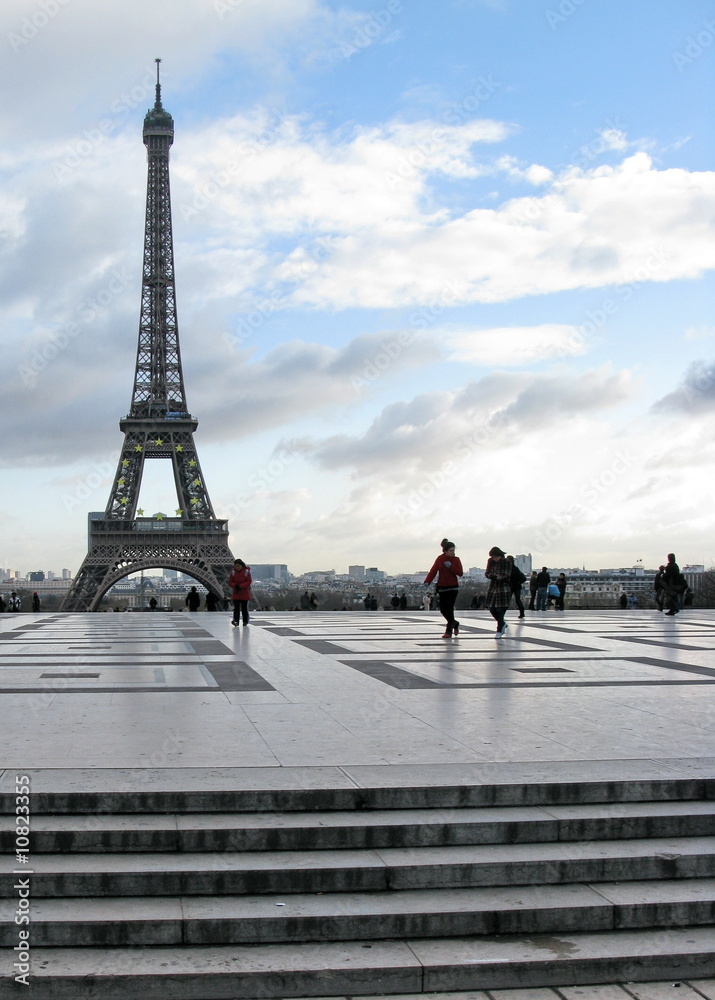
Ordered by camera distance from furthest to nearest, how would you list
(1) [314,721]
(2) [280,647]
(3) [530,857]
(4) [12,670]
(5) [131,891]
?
(2) [280,647]
(4) [12,670]
(1) [314,721]
(3) [530,857]
(5) [131,891]

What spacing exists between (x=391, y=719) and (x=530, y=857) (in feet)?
8.77

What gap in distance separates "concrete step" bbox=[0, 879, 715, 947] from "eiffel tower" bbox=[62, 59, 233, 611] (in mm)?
55626

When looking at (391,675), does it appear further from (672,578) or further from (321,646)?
(672,578)

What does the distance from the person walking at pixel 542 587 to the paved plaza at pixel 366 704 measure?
38.3 feet

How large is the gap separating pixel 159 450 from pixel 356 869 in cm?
6256

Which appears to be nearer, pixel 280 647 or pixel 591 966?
pixel 591 966

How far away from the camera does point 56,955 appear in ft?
14.8

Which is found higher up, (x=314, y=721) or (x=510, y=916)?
(x=314, y=721)

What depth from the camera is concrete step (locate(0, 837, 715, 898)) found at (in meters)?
4.82

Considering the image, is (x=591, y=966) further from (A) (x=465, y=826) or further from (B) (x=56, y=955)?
(B) (x=56, y=955)

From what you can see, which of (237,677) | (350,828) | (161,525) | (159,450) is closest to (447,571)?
(237,677)

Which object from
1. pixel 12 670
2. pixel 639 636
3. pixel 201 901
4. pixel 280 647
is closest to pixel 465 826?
pixel 201 901

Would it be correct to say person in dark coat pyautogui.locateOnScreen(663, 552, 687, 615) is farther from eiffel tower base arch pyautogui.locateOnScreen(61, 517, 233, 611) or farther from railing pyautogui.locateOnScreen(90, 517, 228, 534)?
railing pyautogui.locateOnScreen(90, 517, 228, 534)

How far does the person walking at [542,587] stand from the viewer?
89.9ft
